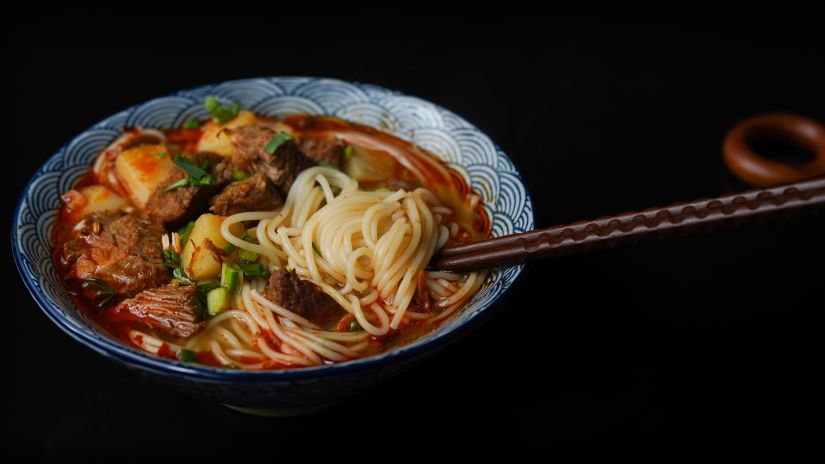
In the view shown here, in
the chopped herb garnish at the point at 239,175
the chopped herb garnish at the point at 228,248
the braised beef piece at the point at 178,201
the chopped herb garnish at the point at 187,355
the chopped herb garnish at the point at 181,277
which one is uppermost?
the chopped herb garnish at the point at 239,175

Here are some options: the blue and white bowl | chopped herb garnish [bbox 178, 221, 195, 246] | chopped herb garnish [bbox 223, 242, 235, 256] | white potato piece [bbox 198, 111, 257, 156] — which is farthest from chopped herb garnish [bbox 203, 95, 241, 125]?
chopped herb garnish [bbox 223, 242, 235, 256]

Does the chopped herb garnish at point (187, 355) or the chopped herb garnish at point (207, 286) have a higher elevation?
the chopped herb garnish at point (207, 286)

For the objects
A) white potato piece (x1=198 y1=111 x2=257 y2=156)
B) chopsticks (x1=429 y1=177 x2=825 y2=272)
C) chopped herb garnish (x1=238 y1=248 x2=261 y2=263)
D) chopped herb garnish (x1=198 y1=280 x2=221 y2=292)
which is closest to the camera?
chopsticks (x1=429 y1=177 x2=825 y2=272)

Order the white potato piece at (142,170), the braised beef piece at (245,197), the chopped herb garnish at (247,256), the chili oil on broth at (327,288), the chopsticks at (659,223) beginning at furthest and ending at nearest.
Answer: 1. the white potato piece at (142,170)
2. the braised beef piece at (245,197)
3. the chopped herb garnish at (247,256)
4. the chili oil on broth at (327,288)
5. the chopsticks at (659,223)

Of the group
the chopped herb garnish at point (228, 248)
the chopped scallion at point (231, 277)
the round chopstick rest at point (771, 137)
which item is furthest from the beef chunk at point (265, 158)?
the round chopstick rest at point (771, 137)

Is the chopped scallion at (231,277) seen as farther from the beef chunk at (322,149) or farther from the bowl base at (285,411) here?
the beef chunk at (322,149)

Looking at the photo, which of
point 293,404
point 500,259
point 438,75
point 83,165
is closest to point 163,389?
point 293,404

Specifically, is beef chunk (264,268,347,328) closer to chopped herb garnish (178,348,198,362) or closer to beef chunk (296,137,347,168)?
chopped herb garnish (178,348,198,362)
